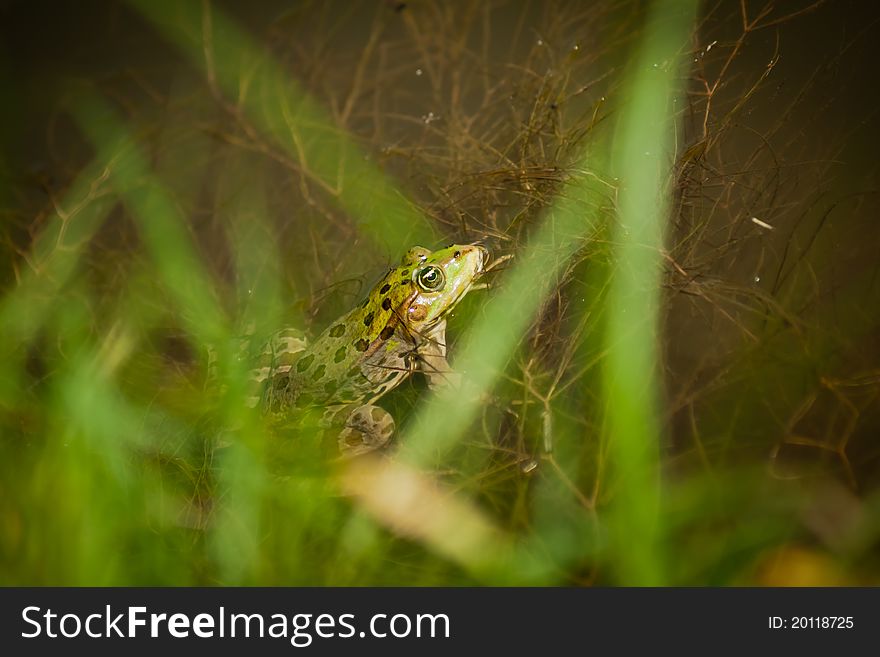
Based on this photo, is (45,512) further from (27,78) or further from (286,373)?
(27,78)

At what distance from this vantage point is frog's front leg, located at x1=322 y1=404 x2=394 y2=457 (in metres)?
2.87

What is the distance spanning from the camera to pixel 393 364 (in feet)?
10.1

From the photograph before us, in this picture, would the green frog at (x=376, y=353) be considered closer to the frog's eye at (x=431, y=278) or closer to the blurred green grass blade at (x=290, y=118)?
the frog's eye at (x=431, y=278)

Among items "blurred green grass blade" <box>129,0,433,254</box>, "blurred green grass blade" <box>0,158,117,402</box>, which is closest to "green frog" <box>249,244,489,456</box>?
"blurred green grass blade" <box>129,0,433,254</box>

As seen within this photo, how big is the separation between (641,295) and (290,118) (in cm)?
283

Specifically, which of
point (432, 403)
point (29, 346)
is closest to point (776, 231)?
point (432, 403)

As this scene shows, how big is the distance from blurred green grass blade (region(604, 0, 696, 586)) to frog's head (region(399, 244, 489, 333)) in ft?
2.29

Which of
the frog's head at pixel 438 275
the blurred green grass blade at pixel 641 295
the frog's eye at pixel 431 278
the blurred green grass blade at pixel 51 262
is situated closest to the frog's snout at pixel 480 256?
the frog's head at pixel 438 275

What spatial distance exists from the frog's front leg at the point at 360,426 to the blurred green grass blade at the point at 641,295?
1087 mm

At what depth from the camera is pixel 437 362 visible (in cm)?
290

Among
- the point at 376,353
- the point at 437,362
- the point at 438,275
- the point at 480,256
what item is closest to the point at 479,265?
the point at 480,256

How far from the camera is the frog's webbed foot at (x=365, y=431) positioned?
9.40 feet

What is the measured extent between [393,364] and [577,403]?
968mm
